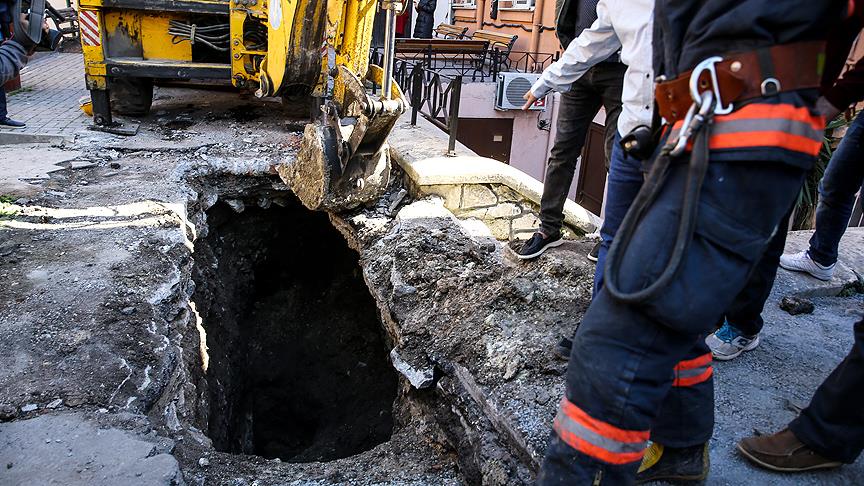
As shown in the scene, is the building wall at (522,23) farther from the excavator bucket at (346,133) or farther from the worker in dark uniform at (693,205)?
the worker in dark uniform at (693,205)

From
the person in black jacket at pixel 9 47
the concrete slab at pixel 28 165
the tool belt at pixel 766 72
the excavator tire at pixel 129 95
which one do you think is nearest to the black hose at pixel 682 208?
the tool belt at pixel 766 72

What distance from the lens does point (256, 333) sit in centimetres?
553

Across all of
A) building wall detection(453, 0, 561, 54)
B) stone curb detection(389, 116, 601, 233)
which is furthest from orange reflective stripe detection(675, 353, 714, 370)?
building wall detection(453, 0, 561, 54)

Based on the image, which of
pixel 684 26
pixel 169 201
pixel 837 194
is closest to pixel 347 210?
pixel 169 201

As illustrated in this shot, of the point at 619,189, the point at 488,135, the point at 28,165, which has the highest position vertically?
the point at 619,189

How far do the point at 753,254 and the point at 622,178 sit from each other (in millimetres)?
922

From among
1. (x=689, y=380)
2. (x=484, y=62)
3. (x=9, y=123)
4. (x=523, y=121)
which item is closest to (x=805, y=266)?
(x=689, y=380)

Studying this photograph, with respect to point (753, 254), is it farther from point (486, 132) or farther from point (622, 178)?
point (486, 132)

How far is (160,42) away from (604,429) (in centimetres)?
639

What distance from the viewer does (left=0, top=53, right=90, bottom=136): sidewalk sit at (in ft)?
21.0

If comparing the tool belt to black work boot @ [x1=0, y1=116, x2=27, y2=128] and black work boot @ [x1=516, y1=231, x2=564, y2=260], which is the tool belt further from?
black work boot @ [x1=0, y1=116, x2=27, y2=128]

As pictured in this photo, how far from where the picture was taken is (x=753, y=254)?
145 centimetres

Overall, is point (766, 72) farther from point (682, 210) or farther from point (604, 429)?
point (604, 429)

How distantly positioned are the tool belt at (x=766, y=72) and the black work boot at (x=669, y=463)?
43.8 inches
